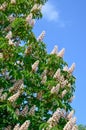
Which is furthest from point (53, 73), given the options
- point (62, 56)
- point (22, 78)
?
point (22, 78)

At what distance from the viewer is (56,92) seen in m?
21.5

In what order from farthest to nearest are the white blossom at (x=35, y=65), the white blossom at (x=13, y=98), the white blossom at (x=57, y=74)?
the white blossom at (x=57, y=74), the white blossom at (x=35, y=65), the white blossom at (x=13, y=98)

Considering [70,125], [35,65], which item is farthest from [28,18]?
[70,125]

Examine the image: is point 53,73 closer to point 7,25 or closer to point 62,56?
point 62,56

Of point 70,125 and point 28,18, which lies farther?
point 28,18

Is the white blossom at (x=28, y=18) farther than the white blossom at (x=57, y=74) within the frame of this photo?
Yes

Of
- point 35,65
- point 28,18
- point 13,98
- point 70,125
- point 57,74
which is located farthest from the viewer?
point 28,18

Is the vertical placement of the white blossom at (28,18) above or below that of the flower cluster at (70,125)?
above

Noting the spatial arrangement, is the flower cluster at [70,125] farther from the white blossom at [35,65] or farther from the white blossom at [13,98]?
the white blossom at [35,65]

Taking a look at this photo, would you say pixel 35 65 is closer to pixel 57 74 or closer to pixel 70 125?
pixel 57 74

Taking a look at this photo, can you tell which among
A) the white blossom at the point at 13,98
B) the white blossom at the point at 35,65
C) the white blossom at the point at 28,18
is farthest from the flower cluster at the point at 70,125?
the white blossom at the point at 28,18

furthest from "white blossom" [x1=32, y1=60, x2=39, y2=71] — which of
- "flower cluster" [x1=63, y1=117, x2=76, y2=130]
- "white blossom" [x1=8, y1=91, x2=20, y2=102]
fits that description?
"flower cluster" [x1=63, y1=117, x2=76, y2=130]

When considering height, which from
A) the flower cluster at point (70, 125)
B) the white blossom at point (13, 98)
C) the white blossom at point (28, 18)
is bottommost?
the flower cluster at point (70, 125)

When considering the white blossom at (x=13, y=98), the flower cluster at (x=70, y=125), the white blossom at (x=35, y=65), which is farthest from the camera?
the white blossom at (x=35, y=65)
